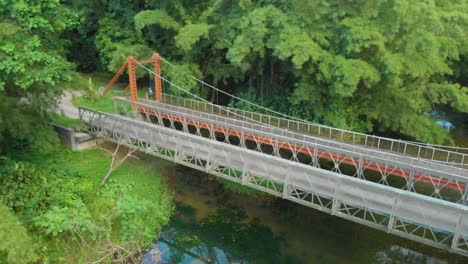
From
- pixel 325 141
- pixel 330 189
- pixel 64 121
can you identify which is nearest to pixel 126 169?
pixel 64 121

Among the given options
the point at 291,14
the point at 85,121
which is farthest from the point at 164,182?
A: the point at 291,14

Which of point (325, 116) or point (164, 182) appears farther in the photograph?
point (325, 116)

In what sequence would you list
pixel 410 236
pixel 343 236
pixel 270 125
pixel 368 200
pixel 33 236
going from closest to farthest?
pixel 410 236 < pixel 368 200 < pixel 33 236 < pixel 343 236 < pixel 270 125

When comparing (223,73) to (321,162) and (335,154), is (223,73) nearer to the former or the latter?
(321,162)

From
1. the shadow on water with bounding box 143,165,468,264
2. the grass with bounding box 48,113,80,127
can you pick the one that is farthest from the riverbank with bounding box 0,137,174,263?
the grass with bounding box 48,113,80,127

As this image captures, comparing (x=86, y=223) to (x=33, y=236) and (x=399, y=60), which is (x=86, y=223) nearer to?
(x=33, y=236)

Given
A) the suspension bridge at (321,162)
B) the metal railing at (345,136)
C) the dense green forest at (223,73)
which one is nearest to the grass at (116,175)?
the dense green forest at (223,73)
